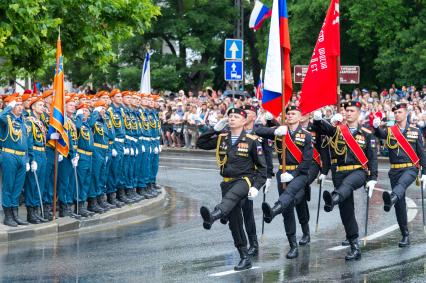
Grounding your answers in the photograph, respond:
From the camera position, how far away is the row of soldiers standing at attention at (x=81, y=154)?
15.9m

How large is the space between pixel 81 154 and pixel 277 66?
4.26m

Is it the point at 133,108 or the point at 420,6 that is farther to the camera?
the point at 420,6

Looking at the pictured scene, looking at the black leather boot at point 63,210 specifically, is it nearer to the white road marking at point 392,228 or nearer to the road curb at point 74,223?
the road curb at point 74,223

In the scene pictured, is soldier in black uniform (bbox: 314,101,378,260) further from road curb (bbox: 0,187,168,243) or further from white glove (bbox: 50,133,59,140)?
white glove (bbox: 50,133,59,140)

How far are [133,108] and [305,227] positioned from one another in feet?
19.7

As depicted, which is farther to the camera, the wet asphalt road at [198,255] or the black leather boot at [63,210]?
the black leather boot at [63,210]

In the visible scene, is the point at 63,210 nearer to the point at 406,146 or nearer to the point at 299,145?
the point at 299,145

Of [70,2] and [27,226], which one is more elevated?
[70,2]

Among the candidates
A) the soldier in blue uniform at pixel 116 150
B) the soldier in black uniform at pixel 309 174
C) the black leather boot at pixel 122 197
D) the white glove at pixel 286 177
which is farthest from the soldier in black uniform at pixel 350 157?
the black leather boot at pixel 122 197

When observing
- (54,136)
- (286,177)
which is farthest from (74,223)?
(286,177)

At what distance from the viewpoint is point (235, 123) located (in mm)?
12812

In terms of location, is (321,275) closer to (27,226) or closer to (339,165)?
(339,165)

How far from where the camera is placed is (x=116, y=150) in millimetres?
19000

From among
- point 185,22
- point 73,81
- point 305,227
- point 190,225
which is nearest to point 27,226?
point 190,225
